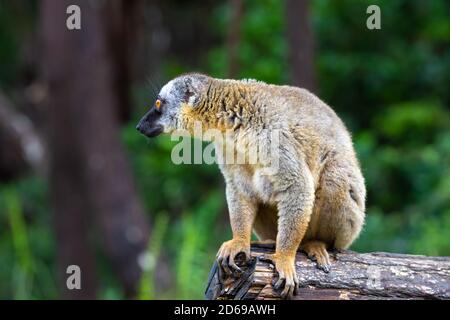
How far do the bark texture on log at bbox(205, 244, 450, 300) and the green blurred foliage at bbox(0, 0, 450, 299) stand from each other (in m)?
6.35

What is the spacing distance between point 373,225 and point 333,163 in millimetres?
5328

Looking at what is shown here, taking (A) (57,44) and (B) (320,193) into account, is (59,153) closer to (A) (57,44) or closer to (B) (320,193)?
(A) (57,44)

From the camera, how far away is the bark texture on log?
5.13 metres

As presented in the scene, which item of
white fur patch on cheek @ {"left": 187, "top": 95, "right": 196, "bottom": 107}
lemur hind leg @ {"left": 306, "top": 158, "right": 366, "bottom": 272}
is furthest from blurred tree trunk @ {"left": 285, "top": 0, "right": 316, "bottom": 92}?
lemur hind leg @ {"left": 306, "top": 158, "right": 366, "bottom": 272}

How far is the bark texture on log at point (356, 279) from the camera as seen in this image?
513 centimetres

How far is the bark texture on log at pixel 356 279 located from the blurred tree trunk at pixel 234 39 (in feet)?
25.0

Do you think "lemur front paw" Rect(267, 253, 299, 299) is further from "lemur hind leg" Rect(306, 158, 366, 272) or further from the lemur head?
the lemur head

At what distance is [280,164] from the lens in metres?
5.55

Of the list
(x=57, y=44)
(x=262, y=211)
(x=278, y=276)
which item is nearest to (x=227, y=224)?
(x=57, y=44)

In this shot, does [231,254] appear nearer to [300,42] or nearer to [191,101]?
[191,101]

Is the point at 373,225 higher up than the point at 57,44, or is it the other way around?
the point at 57,44

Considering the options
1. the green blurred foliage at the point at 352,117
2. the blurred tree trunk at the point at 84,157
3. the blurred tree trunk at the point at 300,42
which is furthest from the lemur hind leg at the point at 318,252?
the blurred tree trunk at the point at 84,157

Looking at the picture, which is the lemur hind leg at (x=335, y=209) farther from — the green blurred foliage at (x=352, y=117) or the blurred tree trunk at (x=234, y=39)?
the blurred tree trunk at (x=234, y=39)

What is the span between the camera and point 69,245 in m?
12.0
